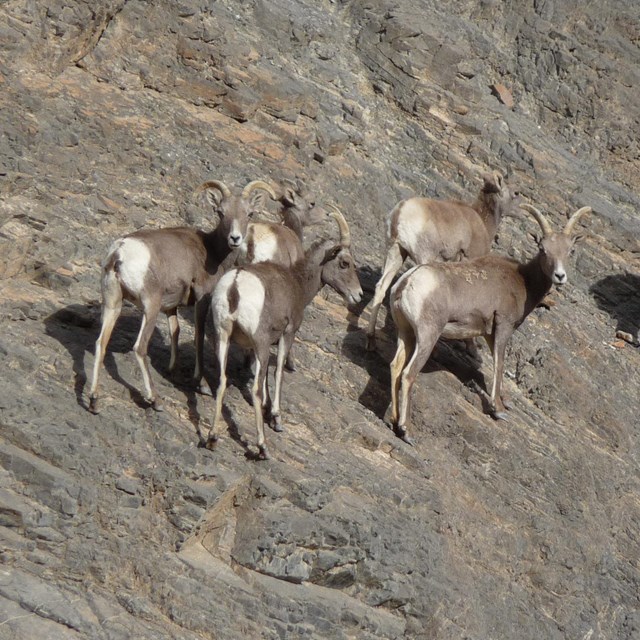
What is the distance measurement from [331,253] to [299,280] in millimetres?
720

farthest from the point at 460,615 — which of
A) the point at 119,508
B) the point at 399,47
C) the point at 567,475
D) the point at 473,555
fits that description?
the point at 399,47

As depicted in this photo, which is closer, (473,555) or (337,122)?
(473,555)

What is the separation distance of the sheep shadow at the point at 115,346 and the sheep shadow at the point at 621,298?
7.64 m

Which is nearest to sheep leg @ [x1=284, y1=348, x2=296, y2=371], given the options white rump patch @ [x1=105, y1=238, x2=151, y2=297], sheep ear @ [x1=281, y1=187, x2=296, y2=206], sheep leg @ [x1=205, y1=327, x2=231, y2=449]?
sheep leg @ [x1=205, y1=327, x2=231, y2=449]

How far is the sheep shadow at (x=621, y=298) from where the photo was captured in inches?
690

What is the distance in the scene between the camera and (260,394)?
11414 mm

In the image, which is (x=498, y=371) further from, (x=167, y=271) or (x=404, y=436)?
(x=167, y=271)

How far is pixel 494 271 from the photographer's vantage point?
13914 mm

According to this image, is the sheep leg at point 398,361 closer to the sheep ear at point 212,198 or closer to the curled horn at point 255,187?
the curled horn at point 255,187

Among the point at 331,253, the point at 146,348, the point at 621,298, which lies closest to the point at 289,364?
the point at 331,253

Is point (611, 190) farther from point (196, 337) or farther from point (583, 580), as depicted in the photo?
point (196, 337)

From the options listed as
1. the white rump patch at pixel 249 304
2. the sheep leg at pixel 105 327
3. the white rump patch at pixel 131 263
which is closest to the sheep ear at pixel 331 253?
the white rump patch at pixel 249 304

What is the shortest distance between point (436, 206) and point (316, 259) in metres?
2.34

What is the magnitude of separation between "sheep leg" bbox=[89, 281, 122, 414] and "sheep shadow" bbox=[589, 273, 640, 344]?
349 inches
